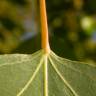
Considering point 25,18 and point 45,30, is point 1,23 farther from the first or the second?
point 45,30

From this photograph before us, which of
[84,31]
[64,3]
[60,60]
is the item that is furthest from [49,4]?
[60,60]

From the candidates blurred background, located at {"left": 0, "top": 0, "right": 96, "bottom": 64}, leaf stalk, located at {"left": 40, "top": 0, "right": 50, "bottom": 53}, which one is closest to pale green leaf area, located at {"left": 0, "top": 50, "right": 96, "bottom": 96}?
leaf stalk, located at {"left": 40, "top": 0, "right": 50, "bottom": 53}

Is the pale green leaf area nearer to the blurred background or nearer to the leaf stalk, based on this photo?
the leaf stalk

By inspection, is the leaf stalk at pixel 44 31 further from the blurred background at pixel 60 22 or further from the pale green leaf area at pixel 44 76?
the blurred background at pixel 60 22

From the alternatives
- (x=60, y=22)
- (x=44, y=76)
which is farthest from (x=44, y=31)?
(x=60, y=22)

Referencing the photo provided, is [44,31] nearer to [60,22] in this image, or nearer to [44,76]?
[44,76]

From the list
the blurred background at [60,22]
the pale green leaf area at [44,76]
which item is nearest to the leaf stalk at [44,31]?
the pale green leaf area at [44,76]

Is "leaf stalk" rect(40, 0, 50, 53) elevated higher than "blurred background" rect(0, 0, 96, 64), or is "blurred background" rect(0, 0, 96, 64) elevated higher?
"blurred background" rect(0, 0, 96, 64)
